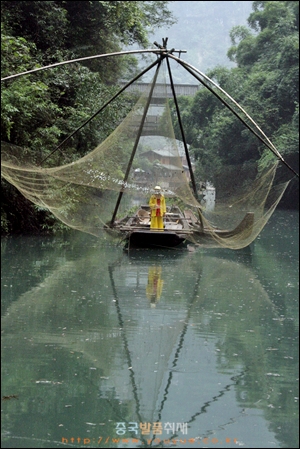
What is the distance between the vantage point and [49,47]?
412 inches

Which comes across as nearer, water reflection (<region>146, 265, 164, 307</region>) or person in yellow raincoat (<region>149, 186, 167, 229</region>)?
water reflection (<region>146, 265, 164, 307</region>)

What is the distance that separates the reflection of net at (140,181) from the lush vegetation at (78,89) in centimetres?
42

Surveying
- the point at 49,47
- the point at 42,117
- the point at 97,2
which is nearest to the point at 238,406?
the point at 42,117

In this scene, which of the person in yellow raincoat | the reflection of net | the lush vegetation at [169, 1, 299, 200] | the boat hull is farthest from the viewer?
the lush vegetation at [169, 1, 299, 200]

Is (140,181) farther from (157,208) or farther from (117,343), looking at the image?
(117,343)

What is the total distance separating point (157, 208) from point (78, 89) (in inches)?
117

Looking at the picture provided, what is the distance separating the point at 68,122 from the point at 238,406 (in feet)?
21.5

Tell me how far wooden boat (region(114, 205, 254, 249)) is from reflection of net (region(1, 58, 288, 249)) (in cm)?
4

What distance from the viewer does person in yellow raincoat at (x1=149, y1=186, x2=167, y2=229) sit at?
782cm

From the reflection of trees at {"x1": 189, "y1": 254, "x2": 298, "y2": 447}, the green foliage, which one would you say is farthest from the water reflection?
the green foliage

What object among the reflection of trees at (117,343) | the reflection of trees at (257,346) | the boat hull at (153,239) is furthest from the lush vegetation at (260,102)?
the reflection of trees at (257,346)

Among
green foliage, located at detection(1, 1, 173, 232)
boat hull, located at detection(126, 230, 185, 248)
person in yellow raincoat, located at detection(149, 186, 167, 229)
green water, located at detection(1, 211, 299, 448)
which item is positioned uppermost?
green foliage, located at detection(1, 1, 173, 232)

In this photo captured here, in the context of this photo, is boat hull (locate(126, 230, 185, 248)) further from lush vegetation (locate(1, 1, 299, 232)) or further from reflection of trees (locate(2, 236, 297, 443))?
lush vegetation (locate(1, 1, 299, 232))

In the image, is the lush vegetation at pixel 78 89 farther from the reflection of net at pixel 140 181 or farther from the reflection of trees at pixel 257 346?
the reflection of trees at pixel 257 346
